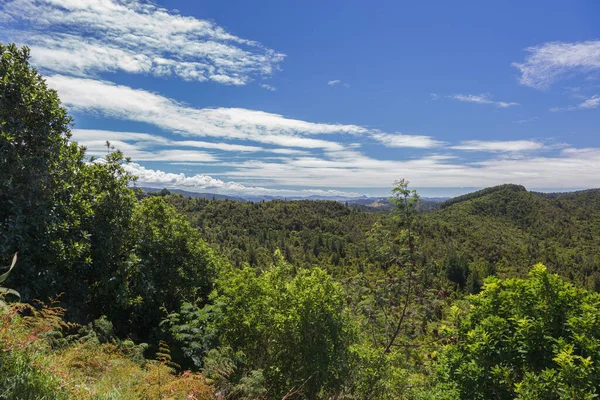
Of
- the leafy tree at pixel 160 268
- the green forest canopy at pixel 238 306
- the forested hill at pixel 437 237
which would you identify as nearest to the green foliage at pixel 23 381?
the green forest canopy at pixel 238 306

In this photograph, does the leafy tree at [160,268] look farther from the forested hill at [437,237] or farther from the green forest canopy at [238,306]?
the forested hill at [437,237]

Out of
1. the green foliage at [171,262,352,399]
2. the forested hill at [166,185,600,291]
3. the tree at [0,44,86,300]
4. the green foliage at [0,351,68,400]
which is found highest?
the tree at [0,44,86,300]

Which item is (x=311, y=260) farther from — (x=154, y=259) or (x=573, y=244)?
(x=573, y=244)

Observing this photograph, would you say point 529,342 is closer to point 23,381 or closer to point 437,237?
point 23,381

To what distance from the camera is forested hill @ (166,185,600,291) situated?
288 ft

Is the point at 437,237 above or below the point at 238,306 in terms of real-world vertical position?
below

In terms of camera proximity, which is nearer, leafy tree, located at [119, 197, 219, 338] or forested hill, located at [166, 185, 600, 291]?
leafy tree, located at [119, 197, 219, 338]

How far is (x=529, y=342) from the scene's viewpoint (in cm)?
476

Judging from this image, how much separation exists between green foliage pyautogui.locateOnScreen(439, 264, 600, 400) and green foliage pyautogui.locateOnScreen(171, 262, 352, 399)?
298cm

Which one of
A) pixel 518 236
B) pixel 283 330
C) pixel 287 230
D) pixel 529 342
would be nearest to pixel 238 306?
pixel 283 330

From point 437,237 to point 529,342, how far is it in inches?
4568

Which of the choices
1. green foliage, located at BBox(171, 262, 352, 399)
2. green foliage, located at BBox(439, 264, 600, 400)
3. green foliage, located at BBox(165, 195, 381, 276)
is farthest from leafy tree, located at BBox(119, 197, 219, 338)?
green foliage, located at BBox(165, 195, 381, 276)

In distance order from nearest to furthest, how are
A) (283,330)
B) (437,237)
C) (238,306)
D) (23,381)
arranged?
1. (23,381)
2. (283,330)
3. (238,306)
4. (437,237)

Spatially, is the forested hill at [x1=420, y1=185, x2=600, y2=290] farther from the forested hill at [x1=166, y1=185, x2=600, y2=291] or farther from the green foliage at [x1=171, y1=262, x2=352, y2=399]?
the green foliage at [x1=171, y1=262, x2=352, y2=399]
